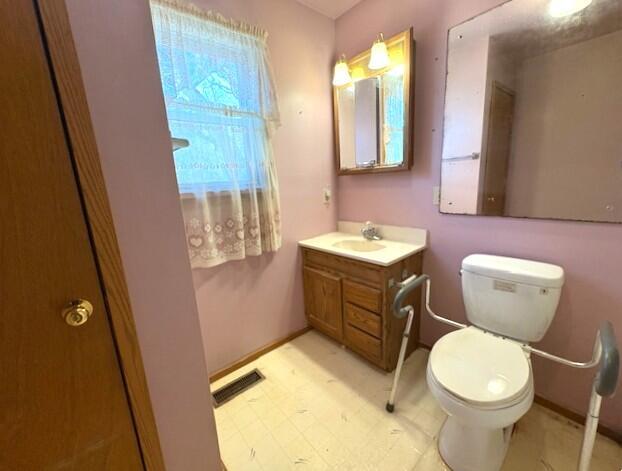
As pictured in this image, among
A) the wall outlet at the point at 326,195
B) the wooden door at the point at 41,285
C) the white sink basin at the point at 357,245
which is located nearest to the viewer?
the wooden door at the point at 41,285

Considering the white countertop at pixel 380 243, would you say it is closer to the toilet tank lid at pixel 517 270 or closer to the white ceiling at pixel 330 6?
the toilet tank lid at pixel 517 270

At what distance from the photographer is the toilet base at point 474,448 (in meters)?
1.09

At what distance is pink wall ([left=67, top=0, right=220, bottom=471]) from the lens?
0.56m

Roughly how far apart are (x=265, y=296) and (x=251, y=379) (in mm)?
537

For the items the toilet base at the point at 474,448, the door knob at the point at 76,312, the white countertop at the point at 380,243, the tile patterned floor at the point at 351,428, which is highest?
the door knob at the point at 76,312

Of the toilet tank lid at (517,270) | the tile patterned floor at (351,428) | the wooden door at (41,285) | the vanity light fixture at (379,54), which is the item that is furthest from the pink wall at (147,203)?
the vanity light fixture at (379,54)

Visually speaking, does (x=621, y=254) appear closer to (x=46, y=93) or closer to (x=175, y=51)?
(x=46, y=93)

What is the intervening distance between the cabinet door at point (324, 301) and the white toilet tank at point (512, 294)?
78 centimetres

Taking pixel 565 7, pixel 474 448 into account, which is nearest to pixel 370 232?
pixel 474 448

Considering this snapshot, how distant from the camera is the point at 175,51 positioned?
4.22ft

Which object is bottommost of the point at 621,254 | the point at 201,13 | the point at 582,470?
the point at 582,470

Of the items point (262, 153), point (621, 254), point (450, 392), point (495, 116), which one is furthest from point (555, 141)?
point (262, 153)

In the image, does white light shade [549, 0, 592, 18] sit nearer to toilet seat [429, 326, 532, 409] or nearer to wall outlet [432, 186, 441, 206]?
wall outlet [432, 186, 441, 206]

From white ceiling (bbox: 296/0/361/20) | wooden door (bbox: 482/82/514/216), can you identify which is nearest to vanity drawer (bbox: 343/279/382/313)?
wooden door (bbox: 482/82/514/216)
